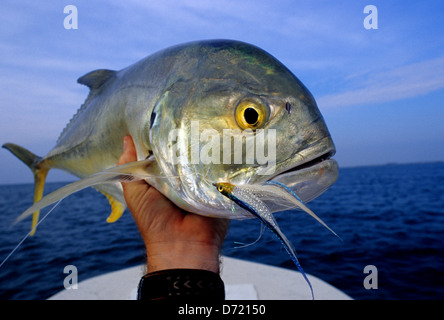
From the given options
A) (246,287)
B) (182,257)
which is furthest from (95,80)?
(246,287)

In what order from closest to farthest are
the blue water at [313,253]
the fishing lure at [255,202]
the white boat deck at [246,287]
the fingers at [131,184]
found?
the fishing lure at [255,202], the fingers at [131,184], the white boat deck at [246,287], the blue water at [313,253]

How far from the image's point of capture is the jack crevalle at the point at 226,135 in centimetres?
121

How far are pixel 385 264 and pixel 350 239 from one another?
10.1 feet

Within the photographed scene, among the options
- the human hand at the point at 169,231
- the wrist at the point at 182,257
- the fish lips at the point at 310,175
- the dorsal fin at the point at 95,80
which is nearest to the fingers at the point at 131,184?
the human hand at the point at 169,231

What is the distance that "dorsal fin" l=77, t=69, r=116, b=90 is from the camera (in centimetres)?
278

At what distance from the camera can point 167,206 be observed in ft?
6.41

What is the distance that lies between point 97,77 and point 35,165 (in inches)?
52.3

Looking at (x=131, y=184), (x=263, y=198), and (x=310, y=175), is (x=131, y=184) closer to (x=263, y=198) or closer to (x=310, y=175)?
(x=263, y=198)

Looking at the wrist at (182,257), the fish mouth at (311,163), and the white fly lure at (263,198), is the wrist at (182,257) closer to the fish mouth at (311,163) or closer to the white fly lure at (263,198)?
the white fly lure at (263,198)

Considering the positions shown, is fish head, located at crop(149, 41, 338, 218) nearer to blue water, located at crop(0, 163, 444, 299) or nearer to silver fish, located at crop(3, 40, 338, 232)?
silver fish, located at crop(3, 40, 338, 232)

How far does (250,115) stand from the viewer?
1.28m

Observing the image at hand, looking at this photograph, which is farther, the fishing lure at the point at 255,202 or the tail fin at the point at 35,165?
the tail fin at the point at 35,165

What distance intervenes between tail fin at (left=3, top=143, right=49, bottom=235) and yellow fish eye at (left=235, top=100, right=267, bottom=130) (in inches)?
110

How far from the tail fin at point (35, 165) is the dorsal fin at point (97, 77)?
3.60ft
